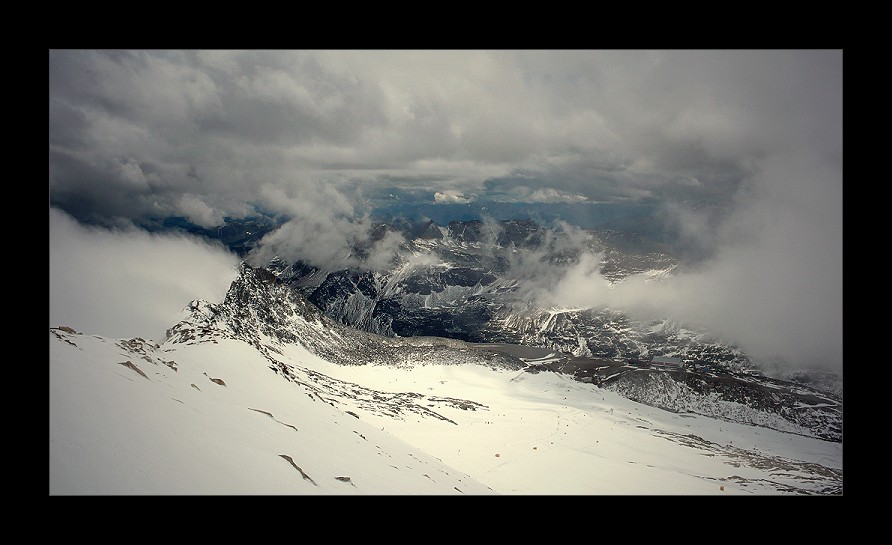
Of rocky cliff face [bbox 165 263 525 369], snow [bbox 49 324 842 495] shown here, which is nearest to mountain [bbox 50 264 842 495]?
snow [bbox 49 324 842 495]

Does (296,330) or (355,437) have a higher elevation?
(355,437)

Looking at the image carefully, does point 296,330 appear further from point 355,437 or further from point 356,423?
point 355,437

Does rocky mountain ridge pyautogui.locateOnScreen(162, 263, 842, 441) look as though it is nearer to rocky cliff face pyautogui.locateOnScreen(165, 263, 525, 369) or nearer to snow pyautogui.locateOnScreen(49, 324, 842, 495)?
rocky cliff face pyautogui.locateOnScreen(165, 263, 525, 369)

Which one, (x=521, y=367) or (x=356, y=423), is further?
(x=521, y=367)

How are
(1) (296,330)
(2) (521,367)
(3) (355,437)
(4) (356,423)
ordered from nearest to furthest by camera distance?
(3) (355,437) → (4) (356,423) → (1) (296,330) → (2) (521,367)

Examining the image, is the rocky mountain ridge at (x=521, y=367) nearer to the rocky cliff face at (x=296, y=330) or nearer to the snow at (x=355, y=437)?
the rocky cliff face at (x=296, y=330)

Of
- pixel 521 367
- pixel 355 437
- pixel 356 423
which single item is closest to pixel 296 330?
pixel 521 367
